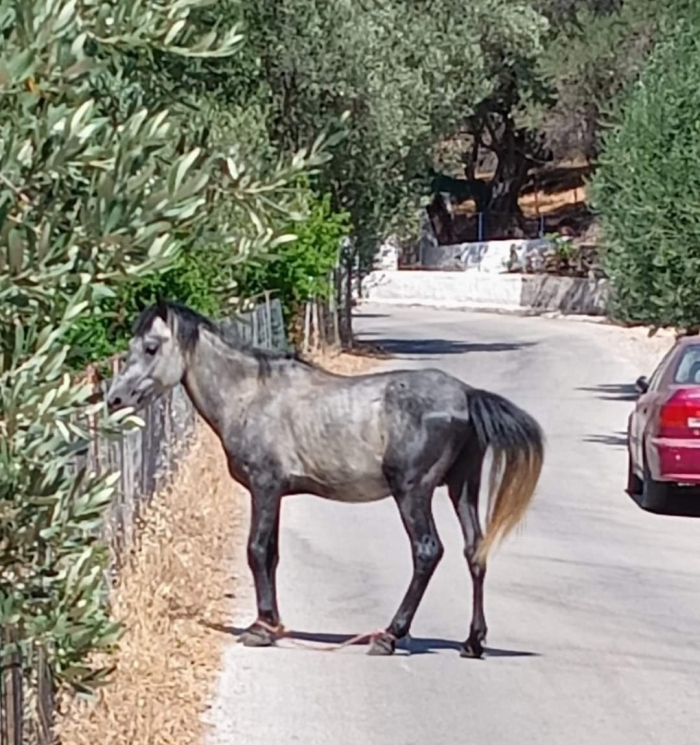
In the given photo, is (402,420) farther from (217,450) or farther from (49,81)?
(217,450)

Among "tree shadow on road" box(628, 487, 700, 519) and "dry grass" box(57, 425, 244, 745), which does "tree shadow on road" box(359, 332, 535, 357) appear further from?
"dry grass" box(57, 425, 244, 745)

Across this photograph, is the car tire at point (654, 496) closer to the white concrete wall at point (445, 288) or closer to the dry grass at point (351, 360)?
the dry grass at point (351, 360)

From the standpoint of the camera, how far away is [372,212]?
38.4 metres

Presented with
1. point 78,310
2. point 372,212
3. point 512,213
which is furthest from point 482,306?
point 78,310

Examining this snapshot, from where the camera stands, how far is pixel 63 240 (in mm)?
3992

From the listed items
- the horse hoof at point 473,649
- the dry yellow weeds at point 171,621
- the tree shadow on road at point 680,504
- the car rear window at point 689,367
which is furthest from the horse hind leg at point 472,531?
the tree shadow on road at point 680,504

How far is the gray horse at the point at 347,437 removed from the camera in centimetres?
1034

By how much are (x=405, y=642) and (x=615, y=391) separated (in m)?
22.5

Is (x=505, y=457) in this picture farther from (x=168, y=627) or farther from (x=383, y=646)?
(x=168, y=627)

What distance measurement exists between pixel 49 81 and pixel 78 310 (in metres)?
0.50

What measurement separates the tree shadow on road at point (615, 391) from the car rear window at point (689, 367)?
42.4 feet

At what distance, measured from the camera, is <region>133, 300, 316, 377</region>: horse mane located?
1040cm

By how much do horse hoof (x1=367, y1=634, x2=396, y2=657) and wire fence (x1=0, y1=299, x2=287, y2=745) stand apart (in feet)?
5.09

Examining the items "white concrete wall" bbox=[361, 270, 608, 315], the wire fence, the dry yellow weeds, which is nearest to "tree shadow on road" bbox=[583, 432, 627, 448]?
the wire fence
